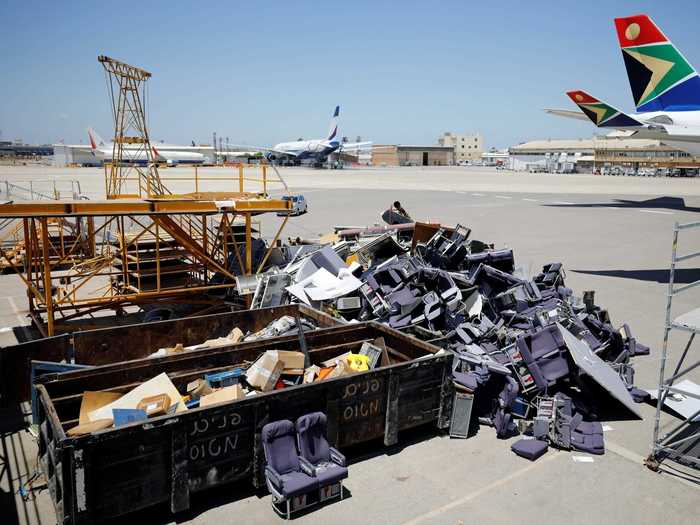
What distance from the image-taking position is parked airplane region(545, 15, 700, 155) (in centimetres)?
2847

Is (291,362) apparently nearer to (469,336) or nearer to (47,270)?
(469,336)

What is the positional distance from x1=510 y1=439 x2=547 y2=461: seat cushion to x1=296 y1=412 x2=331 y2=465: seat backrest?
2.72 meters

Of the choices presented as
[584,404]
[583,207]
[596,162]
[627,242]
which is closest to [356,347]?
[584,404]

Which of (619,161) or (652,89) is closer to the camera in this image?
(652,89)

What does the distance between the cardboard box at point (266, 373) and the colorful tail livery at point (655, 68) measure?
104 feet

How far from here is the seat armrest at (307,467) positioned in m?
5.77

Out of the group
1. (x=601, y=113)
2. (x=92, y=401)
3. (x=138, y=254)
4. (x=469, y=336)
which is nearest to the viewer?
(x=92, y=401)

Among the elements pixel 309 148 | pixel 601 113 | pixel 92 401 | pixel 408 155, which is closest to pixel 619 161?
pixel 408 155

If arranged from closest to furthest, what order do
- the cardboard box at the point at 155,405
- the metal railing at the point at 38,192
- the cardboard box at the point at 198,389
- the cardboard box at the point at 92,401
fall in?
1. the cardboard box at the point at 155,405
2. the cardboard box at the point at 92,401
3. the cardboard box at the point at 198,389
4. the metal railing at the point at 38,192

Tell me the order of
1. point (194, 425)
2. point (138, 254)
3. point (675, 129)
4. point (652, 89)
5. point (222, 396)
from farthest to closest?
point (652, 89) → point (675, 129) → point (138, 254) → point (222, 396) → point (194, 425)

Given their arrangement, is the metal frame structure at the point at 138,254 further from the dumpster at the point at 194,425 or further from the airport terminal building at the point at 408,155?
the airport terminal building at the point at 408,155

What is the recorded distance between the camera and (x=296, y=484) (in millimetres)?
5602

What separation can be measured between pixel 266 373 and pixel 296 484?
5.86ft

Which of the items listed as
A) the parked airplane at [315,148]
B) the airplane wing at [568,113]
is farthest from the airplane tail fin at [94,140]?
the airplane wing at [568,113]
